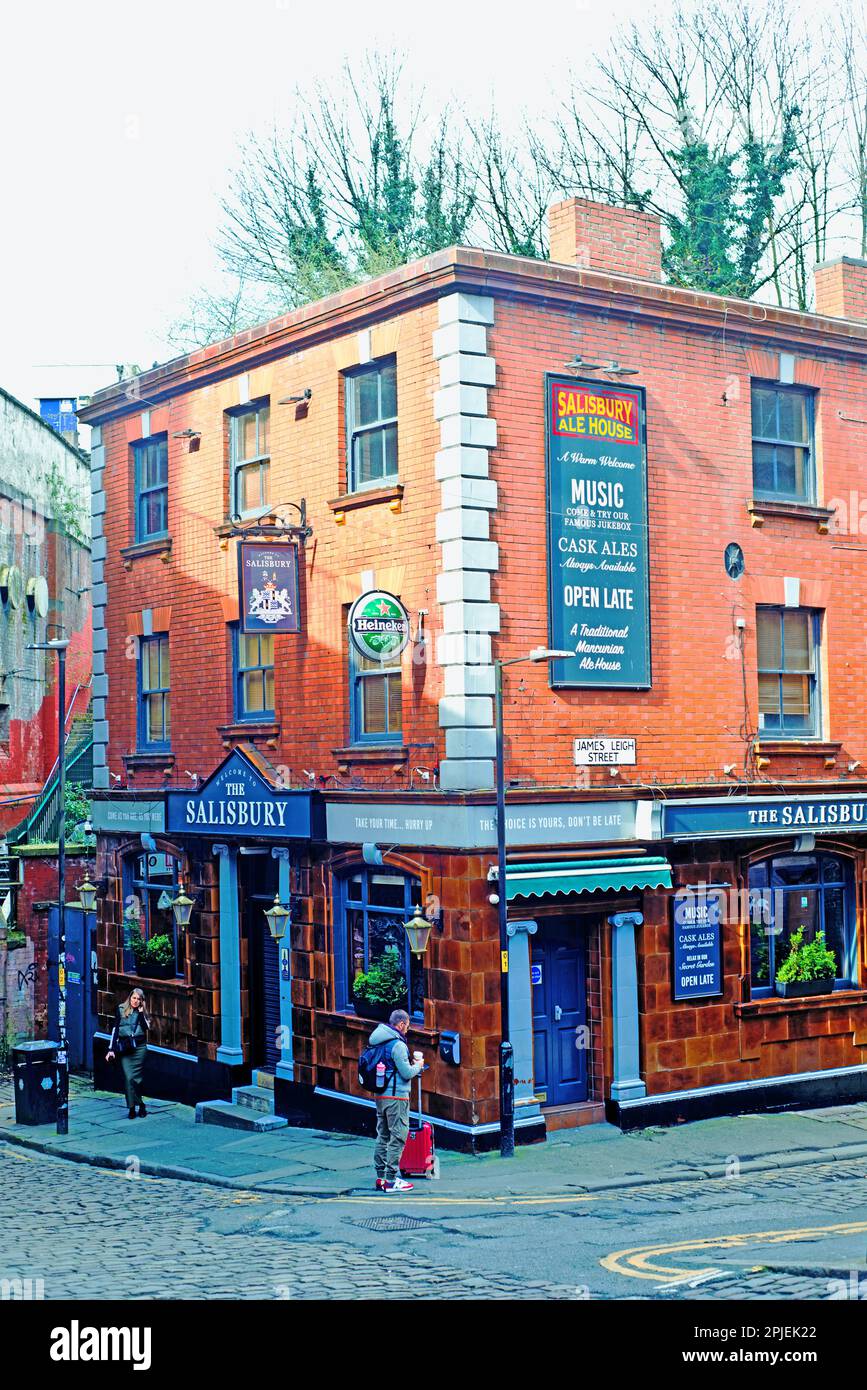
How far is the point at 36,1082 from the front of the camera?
73.7ft

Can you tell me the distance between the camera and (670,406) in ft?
65.3

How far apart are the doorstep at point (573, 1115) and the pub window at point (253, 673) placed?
22.7ft

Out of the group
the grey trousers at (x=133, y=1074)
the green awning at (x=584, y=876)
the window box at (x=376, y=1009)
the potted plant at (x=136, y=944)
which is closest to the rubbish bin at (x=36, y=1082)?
the grey trousers at (x=133, y=1074)

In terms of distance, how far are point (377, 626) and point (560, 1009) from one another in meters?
5.29

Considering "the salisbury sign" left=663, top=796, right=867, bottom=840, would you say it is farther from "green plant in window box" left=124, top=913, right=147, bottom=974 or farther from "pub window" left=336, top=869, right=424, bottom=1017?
"green plant in window box" left=124, top=913, right=147, bottom=974

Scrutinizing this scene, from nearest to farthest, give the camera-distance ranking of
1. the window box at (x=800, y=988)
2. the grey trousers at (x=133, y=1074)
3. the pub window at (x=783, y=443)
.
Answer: the window box at (x=800, y=988) < the pub window at (x=783, y=443) < the grey trousers at (x=133, y=1074)

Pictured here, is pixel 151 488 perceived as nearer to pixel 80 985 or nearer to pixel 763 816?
pixel 80 985

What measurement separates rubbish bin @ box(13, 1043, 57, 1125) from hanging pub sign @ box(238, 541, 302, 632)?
731 cm

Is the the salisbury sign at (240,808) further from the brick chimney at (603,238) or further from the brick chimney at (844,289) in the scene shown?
the brick chimney at (844,289)

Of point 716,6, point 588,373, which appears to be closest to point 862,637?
point 588,373

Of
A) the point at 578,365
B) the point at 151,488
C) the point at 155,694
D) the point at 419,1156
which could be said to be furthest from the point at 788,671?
the point at 151,488

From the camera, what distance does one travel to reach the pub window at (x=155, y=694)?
24547mm

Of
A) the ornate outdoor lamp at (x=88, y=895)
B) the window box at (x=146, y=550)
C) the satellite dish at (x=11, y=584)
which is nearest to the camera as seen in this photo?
the window box at (x=146, y=550)

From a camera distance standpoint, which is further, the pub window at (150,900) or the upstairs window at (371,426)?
the pub window at (150,900)
